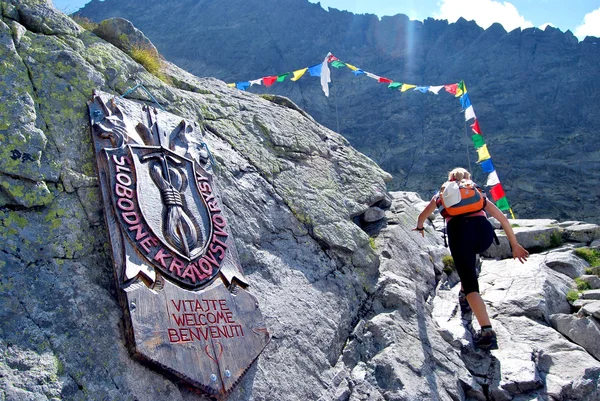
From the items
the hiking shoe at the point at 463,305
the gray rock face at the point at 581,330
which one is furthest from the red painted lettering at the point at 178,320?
the gray rock face at the point at 581,330

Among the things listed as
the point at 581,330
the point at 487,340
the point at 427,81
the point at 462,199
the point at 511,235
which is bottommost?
the point at 581,330

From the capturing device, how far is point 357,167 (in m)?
9.23

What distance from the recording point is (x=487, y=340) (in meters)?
6.61

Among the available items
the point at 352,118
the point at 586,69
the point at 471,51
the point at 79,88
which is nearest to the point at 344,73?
the point at 352,118

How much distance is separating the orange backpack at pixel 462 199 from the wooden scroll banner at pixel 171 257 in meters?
2.89

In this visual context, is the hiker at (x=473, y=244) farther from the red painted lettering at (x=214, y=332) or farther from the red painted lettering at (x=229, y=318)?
the red painted lettering at (x=214, y=332)

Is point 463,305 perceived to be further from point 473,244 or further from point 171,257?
point 171,257

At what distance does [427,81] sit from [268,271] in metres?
48.6

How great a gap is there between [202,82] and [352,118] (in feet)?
133

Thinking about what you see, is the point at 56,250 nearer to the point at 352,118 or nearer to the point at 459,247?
the point at 459,247

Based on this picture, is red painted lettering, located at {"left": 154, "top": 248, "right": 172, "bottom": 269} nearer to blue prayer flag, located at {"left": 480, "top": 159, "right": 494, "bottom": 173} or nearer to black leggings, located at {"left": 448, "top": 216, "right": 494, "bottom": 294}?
black leggings, located at {"left": 448, "top": 216, "right": 494, "bottom": 294}

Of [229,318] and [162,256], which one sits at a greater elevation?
[162,256]

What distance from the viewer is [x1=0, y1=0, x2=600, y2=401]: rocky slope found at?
4.15 metres

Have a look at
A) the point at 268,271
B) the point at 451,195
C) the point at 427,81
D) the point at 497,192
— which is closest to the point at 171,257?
the point at 268,271
